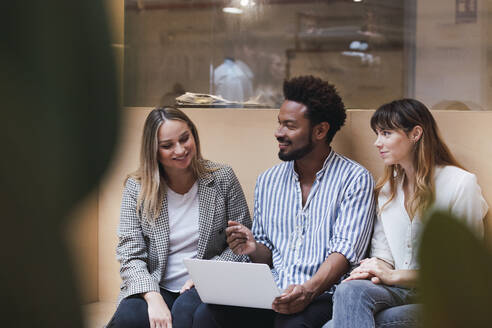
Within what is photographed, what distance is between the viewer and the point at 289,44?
6.35 m

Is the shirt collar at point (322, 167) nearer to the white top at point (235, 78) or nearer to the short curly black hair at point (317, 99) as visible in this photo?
the short curly black hair at point (317, 99)

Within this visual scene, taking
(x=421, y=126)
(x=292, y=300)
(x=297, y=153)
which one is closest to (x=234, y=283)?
(x=292, y=300)

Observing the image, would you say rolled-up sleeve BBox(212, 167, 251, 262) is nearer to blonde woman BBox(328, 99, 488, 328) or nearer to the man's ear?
the man's ear

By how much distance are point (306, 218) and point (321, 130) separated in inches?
12.1

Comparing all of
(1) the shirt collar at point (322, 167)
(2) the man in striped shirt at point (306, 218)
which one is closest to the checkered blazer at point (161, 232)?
(2) the man in striped shirt at point (306, 218)

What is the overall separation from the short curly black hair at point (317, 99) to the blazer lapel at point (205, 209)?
1.33ft

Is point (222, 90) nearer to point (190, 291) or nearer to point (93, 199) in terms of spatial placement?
point (190, 291)

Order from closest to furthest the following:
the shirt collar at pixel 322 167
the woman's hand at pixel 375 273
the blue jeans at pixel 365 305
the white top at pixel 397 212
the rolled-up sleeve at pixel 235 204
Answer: the blue jeans at pixel 365 305 < the woman's hand at pixel 375 273 < the white top at pixel 397 212 < the shirt collar at pixel 322 167 < the rolled-up sleeve at pixel 235 204

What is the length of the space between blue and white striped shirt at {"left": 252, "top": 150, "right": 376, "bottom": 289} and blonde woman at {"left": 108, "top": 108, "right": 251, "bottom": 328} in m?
0.16

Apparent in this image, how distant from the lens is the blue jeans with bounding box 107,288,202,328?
2.02 m

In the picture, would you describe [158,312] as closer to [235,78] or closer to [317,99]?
[317,99]

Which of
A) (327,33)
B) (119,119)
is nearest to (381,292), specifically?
(119,119)

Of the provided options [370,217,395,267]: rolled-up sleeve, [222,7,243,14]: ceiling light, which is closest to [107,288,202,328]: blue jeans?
[370,217,395,267]: rolled-up sleeve

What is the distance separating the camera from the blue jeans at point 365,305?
5.53 feet
